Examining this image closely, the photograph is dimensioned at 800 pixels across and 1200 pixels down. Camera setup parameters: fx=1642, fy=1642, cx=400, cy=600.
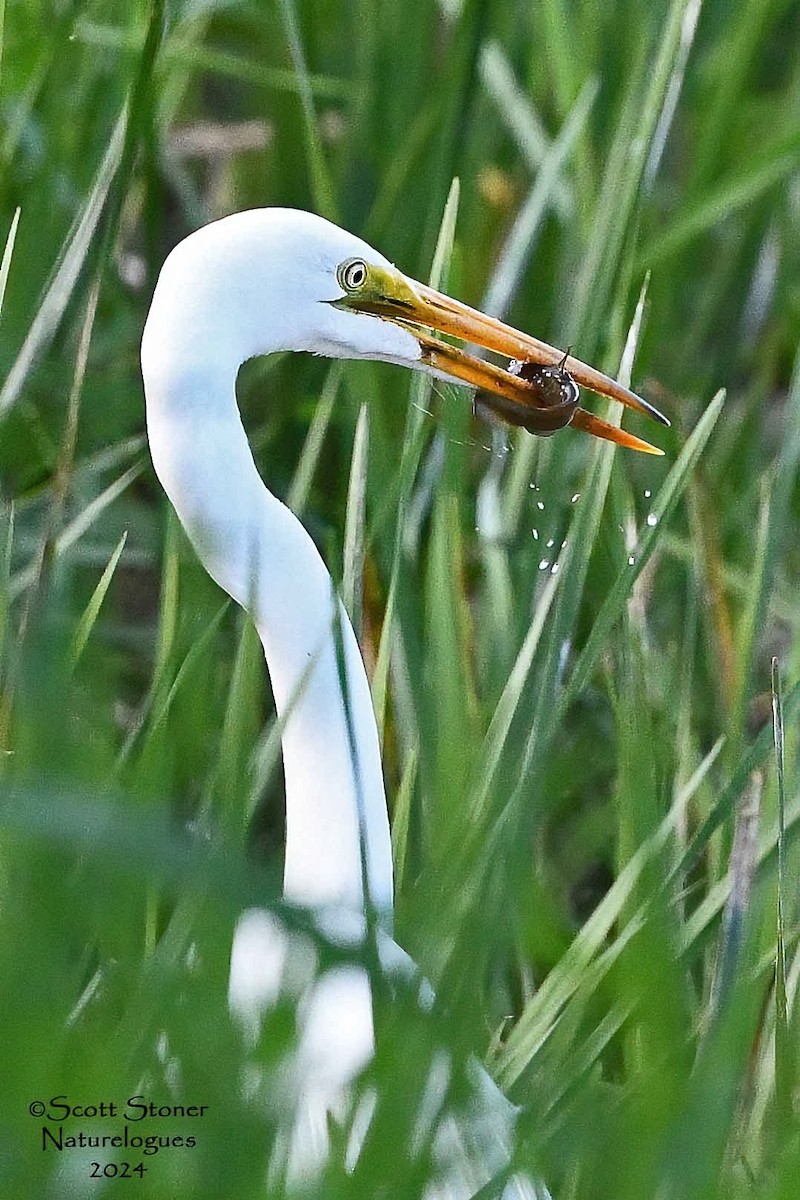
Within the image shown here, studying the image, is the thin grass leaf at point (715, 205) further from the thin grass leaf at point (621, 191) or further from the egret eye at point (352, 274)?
the egret eye at point (352, 274)

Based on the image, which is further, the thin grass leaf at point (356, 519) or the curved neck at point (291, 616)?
the thin grass leaf at point (356, 519)

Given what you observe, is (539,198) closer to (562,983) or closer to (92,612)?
(92,612)

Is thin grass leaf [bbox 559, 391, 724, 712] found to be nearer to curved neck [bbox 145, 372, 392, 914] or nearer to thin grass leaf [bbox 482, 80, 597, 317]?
curved neck [bbox 145, 372, 392, 914]

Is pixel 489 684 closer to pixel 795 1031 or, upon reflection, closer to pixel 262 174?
pixel 795 1031

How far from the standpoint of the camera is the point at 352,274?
3.01ft

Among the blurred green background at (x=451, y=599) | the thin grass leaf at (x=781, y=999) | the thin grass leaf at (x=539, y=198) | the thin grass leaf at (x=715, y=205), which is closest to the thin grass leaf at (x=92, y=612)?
the blurred green background at (x=451, y=599)

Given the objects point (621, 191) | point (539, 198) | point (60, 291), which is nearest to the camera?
point (60, 291)

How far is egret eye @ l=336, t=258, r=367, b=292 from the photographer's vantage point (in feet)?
2.98

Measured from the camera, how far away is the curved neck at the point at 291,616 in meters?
0.81

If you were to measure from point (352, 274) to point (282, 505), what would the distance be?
142 mm

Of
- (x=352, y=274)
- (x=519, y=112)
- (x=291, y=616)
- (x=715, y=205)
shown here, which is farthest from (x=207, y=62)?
(x=291, y=616)

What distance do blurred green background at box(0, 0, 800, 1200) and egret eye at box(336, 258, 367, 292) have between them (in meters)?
0.10

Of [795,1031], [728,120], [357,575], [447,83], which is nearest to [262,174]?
[447,83]

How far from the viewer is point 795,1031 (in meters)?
0.71
